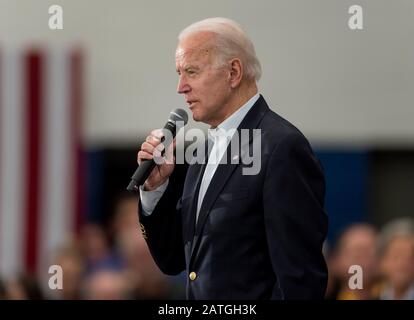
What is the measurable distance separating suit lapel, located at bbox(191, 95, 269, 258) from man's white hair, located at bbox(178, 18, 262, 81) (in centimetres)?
6

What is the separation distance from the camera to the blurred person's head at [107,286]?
2.79m

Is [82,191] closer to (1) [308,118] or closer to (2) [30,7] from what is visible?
(1) [308,118]

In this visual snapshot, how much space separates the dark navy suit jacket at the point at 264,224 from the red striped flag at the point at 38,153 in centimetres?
285

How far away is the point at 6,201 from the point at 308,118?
127 centimetres

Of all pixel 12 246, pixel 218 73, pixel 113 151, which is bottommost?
pixel 12 246

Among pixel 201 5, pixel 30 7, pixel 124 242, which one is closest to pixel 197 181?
pixel 201 5

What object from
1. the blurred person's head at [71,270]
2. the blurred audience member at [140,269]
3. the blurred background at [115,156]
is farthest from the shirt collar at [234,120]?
the blurred audience member at [140,269]

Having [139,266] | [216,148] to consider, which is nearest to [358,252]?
[139,266]

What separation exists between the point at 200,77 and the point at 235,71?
0.15 ft

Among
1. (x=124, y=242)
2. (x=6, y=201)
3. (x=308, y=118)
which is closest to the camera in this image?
(x=124, y=242)

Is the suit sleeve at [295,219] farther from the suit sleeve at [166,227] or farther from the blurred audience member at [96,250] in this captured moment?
the blurred audience member at [96,250]

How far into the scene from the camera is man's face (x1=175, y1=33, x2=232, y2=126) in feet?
4.83

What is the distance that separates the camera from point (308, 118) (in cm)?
427

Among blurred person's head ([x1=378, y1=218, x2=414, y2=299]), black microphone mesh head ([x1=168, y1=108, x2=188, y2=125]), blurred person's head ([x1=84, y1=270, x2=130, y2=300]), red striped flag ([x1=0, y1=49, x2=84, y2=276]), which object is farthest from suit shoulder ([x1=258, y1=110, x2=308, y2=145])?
red striped flag ([x1=0, y1=49, x2=84, y2=276])
